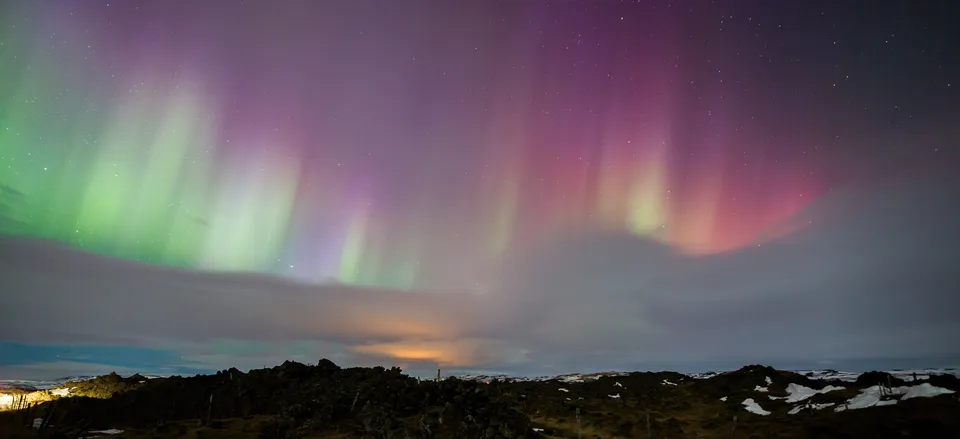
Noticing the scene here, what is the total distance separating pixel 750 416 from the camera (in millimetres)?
67625

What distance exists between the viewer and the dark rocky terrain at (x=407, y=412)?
4988cm

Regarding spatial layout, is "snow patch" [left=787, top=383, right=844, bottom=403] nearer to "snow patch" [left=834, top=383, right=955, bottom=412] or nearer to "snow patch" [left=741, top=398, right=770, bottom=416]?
"snow patch" [left=741, top=398, right=770, bottom=416]

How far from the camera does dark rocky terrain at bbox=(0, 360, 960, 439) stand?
4988cm

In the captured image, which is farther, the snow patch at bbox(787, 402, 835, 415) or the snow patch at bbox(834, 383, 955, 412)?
the snow patch at bbox(787, 402, 835, 415)

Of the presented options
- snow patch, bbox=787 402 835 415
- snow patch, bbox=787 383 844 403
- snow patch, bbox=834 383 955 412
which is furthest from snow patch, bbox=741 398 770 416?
snow patch, bbox=834 383 955 412

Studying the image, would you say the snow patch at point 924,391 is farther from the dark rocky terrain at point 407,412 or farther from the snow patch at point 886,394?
the dark rocky terrain at point 407,412

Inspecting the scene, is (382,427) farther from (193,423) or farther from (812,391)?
(812,391)

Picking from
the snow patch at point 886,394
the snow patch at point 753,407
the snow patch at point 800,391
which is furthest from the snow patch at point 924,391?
the snow patch at point 753,407

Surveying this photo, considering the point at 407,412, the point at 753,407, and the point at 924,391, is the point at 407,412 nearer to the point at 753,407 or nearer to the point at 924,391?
the point at 753,407

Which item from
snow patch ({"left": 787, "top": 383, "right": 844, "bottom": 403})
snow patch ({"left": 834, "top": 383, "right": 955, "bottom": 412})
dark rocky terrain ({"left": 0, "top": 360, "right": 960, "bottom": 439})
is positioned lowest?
dark rocky terrain ({"left": 0, "top": 360, "right": 960, "bottom": 439})

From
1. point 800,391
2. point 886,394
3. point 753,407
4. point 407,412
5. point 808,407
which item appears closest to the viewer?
point 886,394

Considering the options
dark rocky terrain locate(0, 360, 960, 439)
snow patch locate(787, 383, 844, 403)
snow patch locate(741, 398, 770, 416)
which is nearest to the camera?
dark rocky terrain locate(0, 360, 960, 439)

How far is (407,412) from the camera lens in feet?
198

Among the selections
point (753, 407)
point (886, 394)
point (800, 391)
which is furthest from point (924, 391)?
point (800, 391)
